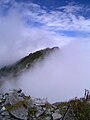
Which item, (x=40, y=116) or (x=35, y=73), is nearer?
(x=40, y=116)

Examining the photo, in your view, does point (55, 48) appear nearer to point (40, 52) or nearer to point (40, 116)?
point (40, 52)

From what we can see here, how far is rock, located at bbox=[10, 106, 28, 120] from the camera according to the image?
12.2m

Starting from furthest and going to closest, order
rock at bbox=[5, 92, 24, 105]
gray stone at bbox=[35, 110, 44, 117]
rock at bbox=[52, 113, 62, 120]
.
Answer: rock at bbox=[5, 92, 24, 105], gray stone at bbox=[35, 110, 44, 117], rock at bbox=[52, 113, 62, 120]

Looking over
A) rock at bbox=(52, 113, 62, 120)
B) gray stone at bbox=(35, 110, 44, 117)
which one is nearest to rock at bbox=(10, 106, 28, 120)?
gray stone at bbox=(35, 110, 44, 117)

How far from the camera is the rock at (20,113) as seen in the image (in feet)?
39.9

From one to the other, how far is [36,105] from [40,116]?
706 millimetres

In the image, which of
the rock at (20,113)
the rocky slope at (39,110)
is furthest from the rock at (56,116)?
the rock at (20,113)

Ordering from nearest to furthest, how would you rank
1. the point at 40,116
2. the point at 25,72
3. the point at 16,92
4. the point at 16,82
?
the point at 40,116
the point at 16,92
the point at 16,82
the point at 25,72

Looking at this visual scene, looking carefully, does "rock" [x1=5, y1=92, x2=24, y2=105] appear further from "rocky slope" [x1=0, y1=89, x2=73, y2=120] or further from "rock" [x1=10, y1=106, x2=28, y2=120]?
"rock" [x1=10, y1=106, x2=28, y2=120]

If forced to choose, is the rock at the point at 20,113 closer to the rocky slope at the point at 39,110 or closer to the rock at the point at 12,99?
the rocky slope at the point at 39,110

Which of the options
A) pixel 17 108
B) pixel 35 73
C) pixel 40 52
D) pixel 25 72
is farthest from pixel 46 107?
pixel 40 52

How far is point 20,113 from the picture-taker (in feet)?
40.1

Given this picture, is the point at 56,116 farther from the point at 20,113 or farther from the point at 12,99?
the point at 12,99

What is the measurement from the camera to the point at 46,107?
12.7 meters
